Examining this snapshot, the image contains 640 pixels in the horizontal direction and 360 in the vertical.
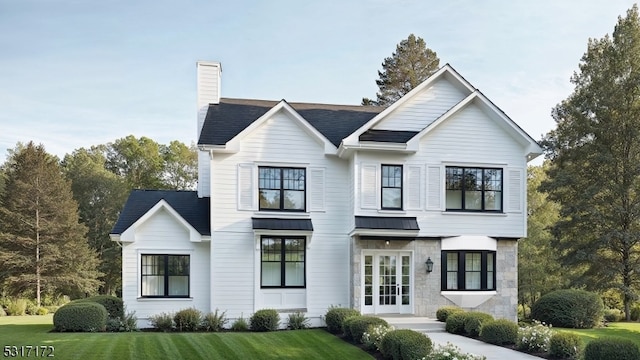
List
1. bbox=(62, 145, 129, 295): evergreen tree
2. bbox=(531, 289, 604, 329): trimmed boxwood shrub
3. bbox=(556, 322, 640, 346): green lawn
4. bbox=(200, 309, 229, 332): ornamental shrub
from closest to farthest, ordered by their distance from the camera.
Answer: bbox=(556, 322, 640, 346): green lawn → bbox=(200, 309, 229, 332): ornamental shrub → bbox=(531, 289, 604, 329): trimmed boxwood shrub → bbox=(62, 145, 129, 295): evergreen tree

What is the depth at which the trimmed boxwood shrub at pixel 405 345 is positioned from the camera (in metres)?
11.4

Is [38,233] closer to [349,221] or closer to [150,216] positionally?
[150,216]

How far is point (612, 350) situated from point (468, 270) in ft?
31.3

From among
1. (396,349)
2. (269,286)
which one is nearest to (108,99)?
(269,286)

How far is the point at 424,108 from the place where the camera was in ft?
67.3

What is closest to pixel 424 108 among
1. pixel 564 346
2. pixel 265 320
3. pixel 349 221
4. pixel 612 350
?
pixel 349 221

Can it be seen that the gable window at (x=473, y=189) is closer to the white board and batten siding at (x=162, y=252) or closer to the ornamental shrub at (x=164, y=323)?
the white board and batten siding at (x=162, y=252)

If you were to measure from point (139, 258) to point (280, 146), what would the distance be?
6.24 meters

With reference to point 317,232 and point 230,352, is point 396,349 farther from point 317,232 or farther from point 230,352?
→ point 317,232

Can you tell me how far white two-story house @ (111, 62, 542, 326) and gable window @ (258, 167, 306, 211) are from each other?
0.04 metres

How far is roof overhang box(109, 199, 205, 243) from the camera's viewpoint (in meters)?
18.9

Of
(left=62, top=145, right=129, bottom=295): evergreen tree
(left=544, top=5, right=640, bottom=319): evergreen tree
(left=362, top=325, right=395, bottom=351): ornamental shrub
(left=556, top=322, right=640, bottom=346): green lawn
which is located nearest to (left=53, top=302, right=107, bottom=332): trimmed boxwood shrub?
(left=362, top=325, right=395, bottom=351): ornamental shrub

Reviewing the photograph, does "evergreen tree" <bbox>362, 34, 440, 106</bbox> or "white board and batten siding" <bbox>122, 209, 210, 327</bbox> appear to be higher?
"evergreen tree" <bbox>362, 34, 440, 106</bbox>

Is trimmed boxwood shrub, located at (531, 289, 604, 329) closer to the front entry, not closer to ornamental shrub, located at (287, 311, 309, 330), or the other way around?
the front entry
